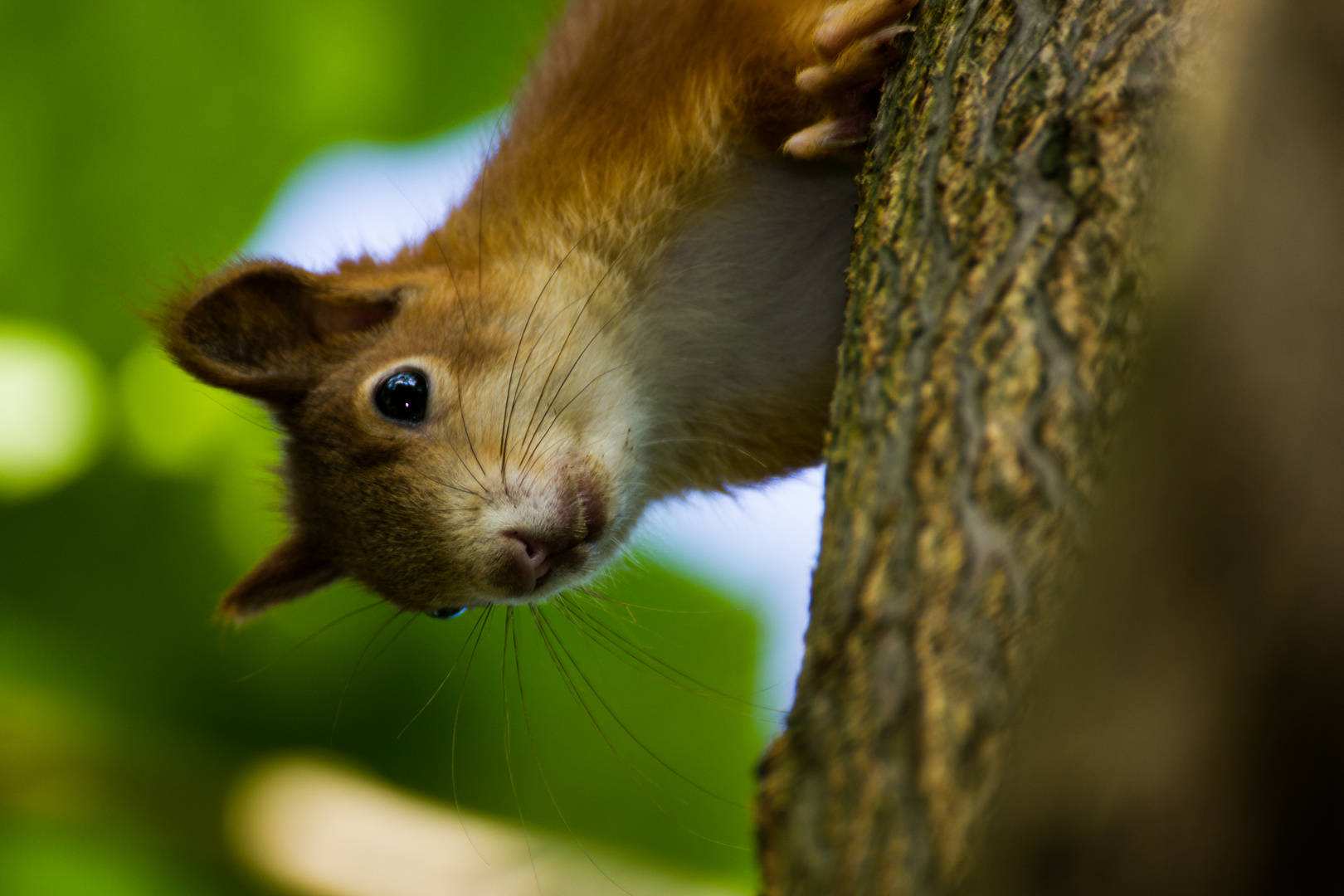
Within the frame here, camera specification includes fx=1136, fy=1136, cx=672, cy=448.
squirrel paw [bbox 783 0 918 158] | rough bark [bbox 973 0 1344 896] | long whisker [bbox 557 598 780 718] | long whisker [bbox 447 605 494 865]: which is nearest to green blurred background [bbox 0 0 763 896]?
long whisker [bbox 447 605 494 865]

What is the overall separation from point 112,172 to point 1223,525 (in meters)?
3.68

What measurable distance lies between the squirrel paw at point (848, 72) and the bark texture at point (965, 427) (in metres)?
0.44

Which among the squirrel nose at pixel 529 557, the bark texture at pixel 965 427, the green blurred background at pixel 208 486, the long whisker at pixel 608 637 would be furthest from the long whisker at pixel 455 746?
the bark texture at pixel 965 427

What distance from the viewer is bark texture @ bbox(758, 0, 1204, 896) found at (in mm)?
952

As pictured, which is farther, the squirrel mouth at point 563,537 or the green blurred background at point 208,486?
the green blurred background at point 208,486

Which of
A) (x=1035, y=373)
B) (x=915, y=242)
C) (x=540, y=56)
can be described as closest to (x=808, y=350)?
(x=540, y=56)

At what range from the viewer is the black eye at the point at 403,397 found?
236cm

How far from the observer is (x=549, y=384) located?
2.40 m

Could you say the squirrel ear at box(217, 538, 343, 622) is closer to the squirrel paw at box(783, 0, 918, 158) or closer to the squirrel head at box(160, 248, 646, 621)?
the squirrel head at box(160, 248, 646, 621)

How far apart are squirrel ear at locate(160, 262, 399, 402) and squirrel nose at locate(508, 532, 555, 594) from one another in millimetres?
653

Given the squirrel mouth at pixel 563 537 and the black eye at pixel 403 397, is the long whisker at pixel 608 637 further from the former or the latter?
the black eye at pixel 403 397

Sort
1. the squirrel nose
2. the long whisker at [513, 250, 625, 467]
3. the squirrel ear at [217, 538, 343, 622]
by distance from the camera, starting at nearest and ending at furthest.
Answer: the squirrel nose, the long whisker at [513, 250, 625, 467], the squirrel ear at [217, 538, 343, 622]

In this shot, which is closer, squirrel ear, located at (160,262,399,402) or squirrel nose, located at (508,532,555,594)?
squirrel nose, located at (508,532,555,594)

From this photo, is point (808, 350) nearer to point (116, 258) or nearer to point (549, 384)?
point (549, 384)
